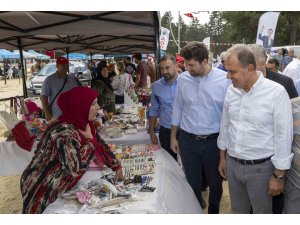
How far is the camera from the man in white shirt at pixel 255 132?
191 cm

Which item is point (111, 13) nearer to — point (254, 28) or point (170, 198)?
point (170, 198)

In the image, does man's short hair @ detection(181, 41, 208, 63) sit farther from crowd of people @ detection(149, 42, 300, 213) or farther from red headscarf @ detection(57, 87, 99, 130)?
red headscarf @ detection(57, 87, 99, 130)

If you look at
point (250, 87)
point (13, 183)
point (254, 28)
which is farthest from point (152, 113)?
point (254, 28)

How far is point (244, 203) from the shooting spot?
226 centimetres

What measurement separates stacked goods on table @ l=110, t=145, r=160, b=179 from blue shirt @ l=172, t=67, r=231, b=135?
44 centimetres

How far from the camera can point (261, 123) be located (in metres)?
1.99

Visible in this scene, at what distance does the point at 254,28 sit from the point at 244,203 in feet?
90.0

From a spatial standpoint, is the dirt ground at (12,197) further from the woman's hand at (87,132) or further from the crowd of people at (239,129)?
the woman's hand at (87,132)

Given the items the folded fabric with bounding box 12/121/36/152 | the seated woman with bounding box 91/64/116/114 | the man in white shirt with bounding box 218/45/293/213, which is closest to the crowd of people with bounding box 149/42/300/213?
the man in white shirt with bounding box 218/45/293/213

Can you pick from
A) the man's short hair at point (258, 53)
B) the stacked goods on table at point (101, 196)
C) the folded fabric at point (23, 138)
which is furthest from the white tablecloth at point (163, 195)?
the folded fabric at point (23, 138)

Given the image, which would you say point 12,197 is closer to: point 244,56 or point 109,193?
point 109,193

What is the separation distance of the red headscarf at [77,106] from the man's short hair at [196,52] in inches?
35.2

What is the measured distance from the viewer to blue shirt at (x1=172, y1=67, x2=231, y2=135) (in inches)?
105

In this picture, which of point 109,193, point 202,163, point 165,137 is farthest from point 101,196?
point 165,137
